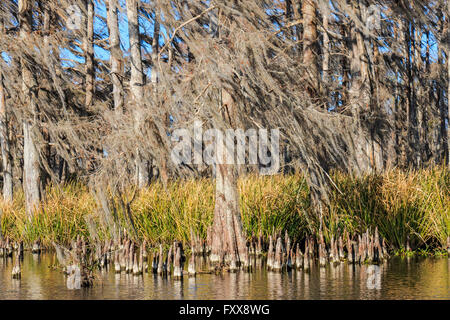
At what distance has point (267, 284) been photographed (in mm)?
9102

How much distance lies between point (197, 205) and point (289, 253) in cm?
267

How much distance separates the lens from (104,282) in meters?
9.81

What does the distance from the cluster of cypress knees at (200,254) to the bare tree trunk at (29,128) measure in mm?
4603

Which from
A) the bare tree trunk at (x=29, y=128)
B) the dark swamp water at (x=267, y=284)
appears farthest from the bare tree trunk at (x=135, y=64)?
the dark swamp water at (x=267, y=284)

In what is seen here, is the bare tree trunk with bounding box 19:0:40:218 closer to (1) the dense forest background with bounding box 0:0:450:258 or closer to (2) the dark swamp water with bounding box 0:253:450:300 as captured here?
(1) the dense forest background with bounding box 0:0:450:258

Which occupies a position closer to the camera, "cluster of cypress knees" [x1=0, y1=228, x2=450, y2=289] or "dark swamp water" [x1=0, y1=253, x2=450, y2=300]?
"dark swamp water" [x1=0, y1=253, x2=450, y2=300]

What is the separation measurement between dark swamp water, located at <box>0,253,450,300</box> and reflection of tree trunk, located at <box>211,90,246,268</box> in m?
0.60

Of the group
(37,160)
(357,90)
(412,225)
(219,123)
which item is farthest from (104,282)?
(357,90)

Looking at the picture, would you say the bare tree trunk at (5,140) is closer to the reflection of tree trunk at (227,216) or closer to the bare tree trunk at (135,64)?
the bare tree trunk at (135,64)

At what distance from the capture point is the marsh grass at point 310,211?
11969 mm

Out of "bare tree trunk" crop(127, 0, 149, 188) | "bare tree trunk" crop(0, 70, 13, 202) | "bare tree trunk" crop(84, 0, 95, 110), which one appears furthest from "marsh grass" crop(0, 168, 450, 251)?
"bare tree trunk" crop(84, 0, 95, 110)

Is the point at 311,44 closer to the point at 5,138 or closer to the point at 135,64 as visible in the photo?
the point at 135,64

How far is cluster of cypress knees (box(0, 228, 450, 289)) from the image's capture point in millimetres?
9727
